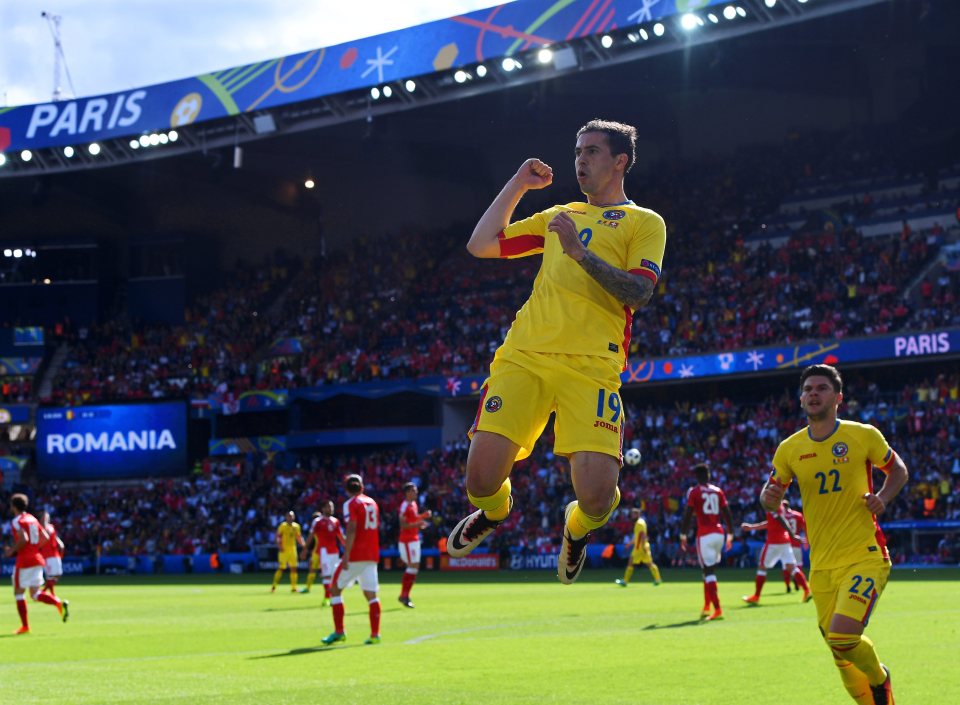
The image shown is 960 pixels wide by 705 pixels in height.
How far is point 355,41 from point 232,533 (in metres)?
19.6

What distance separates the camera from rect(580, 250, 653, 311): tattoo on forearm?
719 cm

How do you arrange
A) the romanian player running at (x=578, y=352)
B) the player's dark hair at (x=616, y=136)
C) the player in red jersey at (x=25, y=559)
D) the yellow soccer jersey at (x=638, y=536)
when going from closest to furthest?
the romanian player running at (x=578, y=352) → the player's dark hair at (x=616, y=136) → the player in red jersey at (x=25, y=559) → the yellow soccer jersey at (x=638, y=536)

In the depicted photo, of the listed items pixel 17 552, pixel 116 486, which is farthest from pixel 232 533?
pixel 17 552

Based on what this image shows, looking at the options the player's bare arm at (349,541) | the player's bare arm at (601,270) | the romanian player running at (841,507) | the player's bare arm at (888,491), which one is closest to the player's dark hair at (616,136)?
the player's bare arm at (601,270)

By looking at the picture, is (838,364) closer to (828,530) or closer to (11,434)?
(828,530)

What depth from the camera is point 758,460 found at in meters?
40.7

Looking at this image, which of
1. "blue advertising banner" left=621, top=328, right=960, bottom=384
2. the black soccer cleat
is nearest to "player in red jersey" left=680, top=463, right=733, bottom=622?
the black soccer cleat

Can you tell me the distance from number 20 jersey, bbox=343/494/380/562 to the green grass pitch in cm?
125

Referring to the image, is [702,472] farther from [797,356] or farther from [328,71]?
[328,71]

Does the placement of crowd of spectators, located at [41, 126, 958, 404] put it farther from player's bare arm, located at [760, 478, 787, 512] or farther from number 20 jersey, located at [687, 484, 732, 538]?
player's bare arm, located at [760, 478, 787, 512]

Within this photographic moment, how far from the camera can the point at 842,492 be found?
30.4 ft

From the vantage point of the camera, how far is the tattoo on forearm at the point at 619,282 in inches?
283

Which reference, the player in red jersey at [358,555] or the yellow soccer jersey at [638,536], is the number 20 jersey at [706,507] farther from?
the yellow soccer jersey at [638,536]

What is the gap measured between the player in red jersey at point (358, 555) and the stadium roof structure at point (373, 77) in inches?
1017
